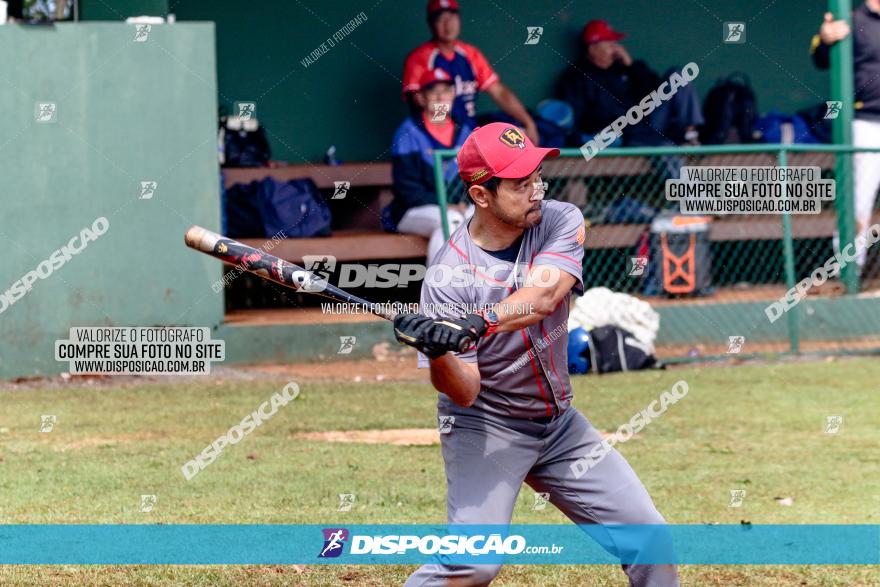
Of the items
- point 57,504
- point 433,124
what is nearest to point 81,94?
point 433,124

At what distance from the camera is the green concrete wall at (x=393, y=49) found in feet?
46.0

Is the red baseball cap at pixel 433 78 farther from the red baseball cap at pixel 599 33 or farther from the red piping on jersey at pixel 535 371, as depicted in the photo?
the red piping on jersey at pixel 535 371

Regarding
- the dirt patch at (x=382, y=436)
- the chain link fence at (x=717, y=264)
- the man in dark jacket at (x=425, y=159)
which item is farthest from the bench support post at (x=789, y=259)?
the dirt patch at (x=382, y=436)

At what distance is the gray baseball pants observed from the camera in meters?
4.64

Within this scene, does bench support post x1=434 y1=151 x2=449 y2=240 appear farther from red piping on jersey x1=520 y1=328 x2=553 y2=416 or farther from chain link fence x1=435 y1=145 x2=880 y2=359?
red piping on jersey x1=520 y1=328 x2=553 y2=416

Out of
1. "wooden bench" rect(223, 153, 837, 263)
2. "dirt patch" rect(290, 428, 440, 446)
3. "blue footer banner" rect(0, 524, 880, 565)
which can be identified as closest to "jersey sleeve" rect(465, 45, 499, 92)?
"wooden bench" rect(223, 153, 837, 263)

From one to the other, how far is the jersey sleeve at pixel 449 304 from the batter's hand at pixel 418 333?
198mm

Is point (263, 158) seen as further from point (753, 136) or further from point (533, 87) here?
point (753, 136)

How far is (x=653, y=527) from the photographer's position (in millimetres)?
4754

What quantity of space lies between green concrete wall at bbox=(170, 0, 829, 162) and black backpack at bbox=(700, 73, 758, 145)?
2.57 feet

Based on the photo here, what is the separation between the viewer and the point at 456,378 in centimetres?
454

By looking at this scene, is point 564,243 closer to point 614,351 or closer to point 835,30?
point 614,351

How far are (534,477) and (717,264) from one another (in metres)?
8.42

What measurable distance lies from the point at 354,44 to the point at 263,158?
Answer: 1879mm
